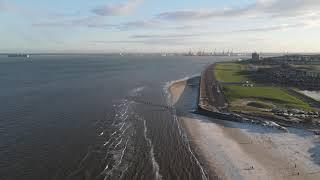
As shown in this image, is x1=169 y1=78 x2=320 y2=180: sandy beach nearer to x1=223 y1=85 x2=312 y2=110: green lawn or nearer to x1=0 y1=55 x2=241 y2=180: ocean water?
x1=0 y1=55 x2=241 y2=180: ocean water

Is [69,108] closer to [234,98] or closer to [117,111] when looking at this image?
[117,111]

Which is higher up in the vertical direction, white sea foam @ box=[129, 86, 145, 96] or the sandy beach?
white sea foam @ box=[129, 86, 145, 96]

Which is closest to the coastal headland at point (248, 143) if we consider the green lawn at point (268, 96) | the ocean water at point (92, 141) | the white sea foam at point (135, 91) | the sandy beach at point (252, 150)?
the sandy beach at point (252, 150)

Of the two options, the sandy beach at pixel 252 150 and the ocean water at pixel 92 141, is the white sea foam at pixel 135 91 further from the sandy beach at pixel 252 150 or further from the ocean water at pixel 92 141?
the sandy beach at pixel 252 150

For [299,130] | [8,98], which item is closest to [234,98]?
[299,130]

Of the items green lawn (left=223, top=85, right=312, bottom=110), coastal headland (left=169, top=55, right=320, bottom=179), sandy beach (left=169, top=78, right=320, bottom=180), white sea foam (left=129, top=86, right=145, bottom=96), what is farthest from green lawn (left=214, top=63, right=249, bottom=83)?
sandy beach (left=169, top=78, right=320, bottom=180)
